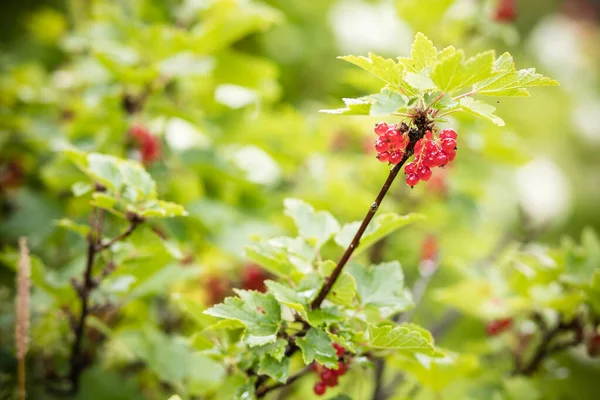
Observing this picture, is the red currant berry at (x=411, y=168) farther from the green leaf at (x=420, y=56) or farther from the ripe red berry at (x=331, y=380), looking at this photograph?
the ripe red berry at (x=331, y=380)

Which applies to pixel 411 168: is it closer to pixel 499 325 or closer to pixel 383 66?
pixel 383 66

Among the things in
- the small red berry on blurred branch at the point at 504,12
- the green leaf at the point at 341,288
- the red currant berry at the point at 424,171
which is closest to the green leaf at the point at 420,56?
the red currant berry at the point at 424,171

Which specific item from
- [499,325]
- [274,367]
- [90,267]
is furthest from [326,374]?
[499,325]

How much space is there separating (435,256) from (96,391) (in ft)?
3.24

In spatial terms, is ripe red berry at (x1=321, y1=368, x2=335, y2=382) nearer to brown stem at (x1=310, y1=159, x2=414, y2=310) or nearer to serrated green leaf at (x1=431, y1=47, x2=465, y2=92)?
brown stem at (x1=310, y1=159, x2=414, y2=310)

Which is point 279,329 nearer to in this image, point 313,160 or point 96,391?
point 96,391

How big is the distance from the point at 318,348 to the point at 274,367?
0.21 feet

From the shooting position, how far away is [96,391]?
3.38ft

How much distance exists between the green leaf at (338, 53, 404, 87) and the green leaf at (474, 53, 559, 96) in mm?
93

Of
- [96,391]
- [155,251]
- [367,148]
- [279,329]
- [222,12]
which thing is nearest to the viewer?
[279,329]

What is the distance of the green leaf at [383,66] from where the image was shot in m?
0.53

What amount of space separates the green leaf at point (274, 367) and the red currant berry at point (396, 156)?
288 mm

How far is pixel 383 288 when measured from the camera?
712mm

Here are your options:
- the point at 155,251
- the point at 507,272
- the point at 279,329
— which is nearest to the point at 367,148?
the point at 507,272
